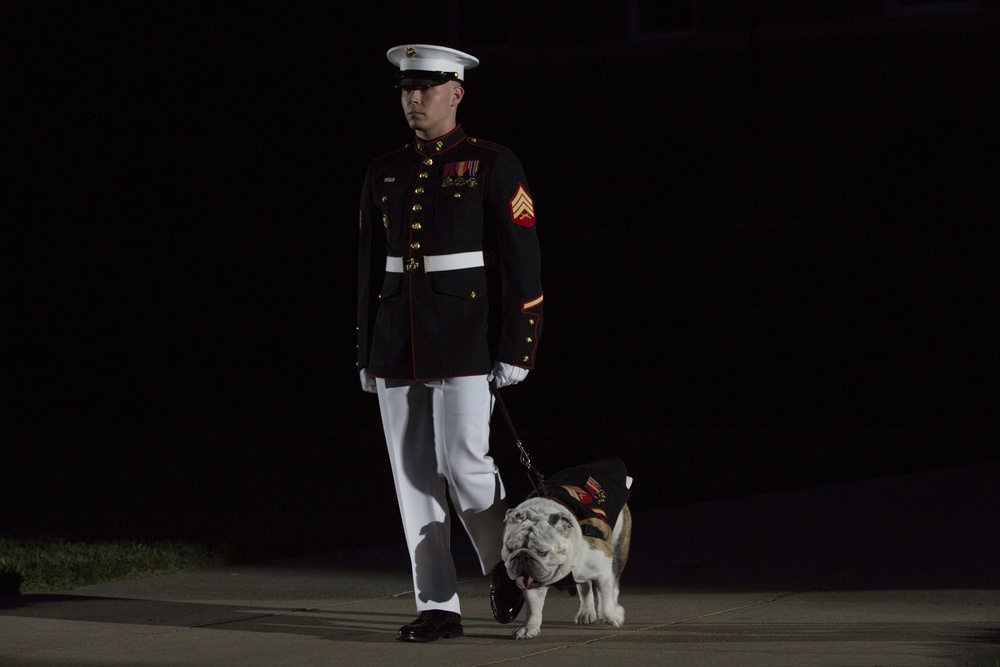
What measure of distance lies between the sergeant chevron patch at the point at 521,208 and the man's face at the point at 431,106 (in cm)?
39

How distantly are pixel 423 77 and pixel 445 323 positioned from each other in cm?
94

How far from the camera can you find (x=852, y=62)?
21.1m

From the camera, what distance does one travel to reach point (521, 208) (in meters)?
6.35

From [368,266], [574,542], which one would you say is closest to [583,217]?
[368,266]

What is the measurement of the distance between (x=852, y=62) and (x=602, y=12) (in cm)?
345

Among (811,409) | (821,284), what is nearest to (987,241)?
(821,284)

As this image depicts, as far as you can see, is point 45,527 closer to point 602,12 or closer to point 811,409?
point 811,409

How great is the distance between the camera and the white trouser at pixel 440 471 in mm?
6281

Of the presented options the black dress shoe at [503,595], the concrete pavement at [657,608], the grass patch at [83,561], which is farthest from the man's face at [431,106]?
the grass patch at [83,561]

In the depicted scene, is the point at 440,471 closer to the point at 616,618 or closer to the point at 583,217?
the point at 616,618

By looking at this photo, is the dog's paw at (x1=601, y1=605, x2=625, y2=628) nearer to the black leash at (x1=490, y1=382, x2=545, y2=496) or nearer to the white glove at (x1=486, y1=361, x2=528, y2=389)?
the black leash at (x1=490, y1=382, x2=545, y2=496)

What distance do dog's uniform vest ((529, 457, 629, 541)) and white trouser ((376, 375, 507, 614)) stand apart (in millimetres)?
239

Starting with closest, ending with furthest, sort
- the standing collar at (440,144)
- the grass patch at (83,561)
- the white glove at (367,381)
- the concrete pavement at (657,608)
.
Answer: the concrete pavement at (657,608) < the standing collar at (440,144) < the white glove at (367,381) < the grass patch at (83,561)

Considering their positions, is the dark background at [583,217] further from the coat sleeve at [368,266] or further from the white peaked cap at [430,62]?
the white peaked cap at [430,62]
